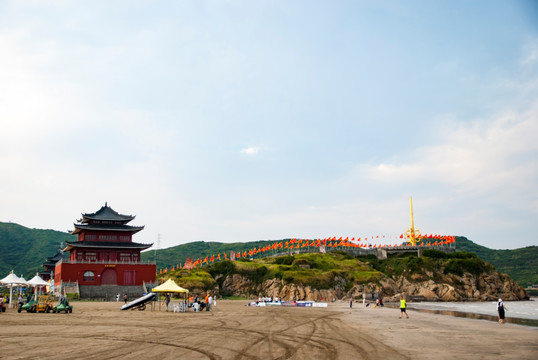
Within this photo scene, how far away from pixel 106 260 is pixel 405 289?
61940 mm

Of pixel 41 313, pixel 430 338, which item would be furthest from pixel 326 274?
pixel 430 338

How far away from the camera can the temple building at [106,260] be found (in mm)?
68875

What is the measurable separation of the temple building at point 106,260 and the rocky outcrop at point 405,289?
21447 millimetres

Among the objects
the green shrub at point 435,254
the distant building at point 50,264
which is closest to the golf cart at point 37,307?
the distant building at point 50,264

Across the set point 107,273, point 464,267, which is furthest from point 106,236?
point 464,267

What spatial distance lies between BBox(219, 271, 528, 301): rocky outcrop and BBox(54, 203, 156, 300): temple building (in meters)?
21.4

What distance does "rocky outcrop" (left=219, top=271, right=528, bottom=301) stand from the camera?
82.1 meters

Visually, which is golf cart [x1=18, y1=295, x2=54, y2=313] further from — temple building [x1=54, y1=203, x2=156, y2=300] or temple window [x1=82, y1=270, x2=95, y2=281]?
temple window [x1=82, y1=270, x2=95, y2=281]

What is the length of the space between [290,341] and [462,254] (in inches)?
4066

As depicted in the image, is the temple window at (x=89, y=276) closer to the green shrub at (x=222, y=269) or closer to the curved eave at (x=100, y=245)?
the curved eave at (x=100, y=245)

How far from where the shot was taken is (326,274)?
86.3 meters

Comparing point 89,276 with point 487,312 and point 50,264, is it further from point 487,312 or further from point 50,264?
point 487,312

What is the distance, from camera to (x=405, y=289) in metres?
92.2

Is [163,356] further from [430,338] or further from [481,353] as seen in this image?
[430,338]
